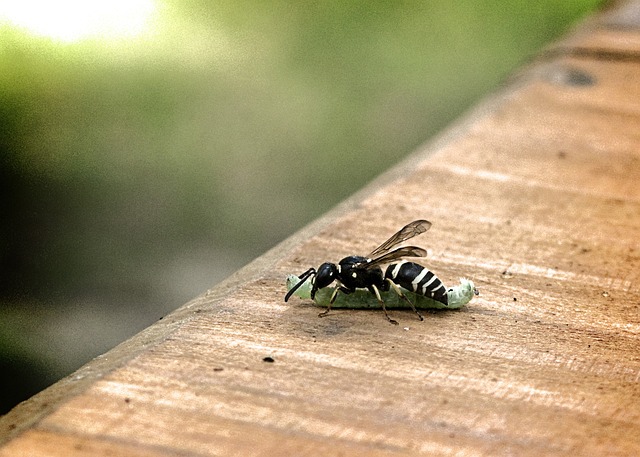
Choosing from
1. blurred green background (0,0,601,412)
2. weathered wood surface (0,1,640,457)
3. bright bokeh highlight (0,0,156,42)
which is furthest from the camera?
blurred green background (0,0,601,412)

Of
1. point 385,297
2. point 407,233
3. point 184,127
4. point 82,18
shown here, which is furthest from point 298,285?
point 184,127

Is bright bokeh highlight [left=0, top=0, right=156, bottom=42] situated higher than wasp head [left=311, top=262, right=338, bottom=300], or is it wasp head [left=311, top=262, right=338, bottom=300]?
bright bokeh highlight [left=0, top=0, right=156, bottom=42]

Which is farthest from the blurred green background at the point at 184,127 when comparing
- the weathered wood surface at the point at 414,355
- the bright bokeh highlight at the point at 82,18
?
the weathered wood surface at the point at 414,355

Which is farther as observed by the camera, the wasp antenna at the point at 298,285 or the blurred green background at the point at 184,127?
the blurred green background at the point at 184,127

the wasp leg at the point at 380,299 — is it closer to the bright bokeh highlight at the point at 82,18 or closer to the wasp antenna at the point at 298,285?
the wasp antenna at the point at 298,285

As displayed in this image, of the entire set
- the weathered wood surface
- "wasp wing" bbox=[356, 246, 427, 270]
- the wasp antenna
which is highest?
"wasp wing" bbox=[356, 246, 427, 270]

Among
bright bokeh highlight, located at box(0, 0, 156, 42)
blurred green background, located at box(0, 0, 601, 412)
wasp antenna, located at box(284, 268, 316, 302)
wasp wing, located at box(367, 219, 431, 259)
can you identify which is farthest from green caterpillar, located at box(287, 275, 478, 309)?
bright bokeh highlight, located at box(0, 0, 156, 42)

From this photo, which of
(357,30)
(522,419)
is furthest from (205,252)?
(522,419)

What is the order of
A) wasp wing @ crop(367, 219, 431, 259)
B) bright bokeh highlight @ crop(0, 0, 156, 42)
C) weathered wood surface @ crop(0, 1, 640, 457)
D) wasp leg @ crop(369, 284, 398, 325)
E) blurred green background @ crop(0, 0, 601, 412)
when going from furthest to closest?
blurred green background @ crop(0, 0, 601, 412)
bright bokeh highlight @ crop(0, 0, 156, 42)
wasp wing @ crop(367, 219, 431, 259)
wasp leg @ crop(369, 284, 398, 325)
weathered wood surface @ crop(0, 1, 640, 457)

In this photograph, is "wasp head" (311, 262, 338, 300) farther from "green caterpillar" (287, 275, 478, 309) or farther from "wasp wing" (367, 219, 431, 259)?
"wasp wing" (367, 219, 431, 259)
